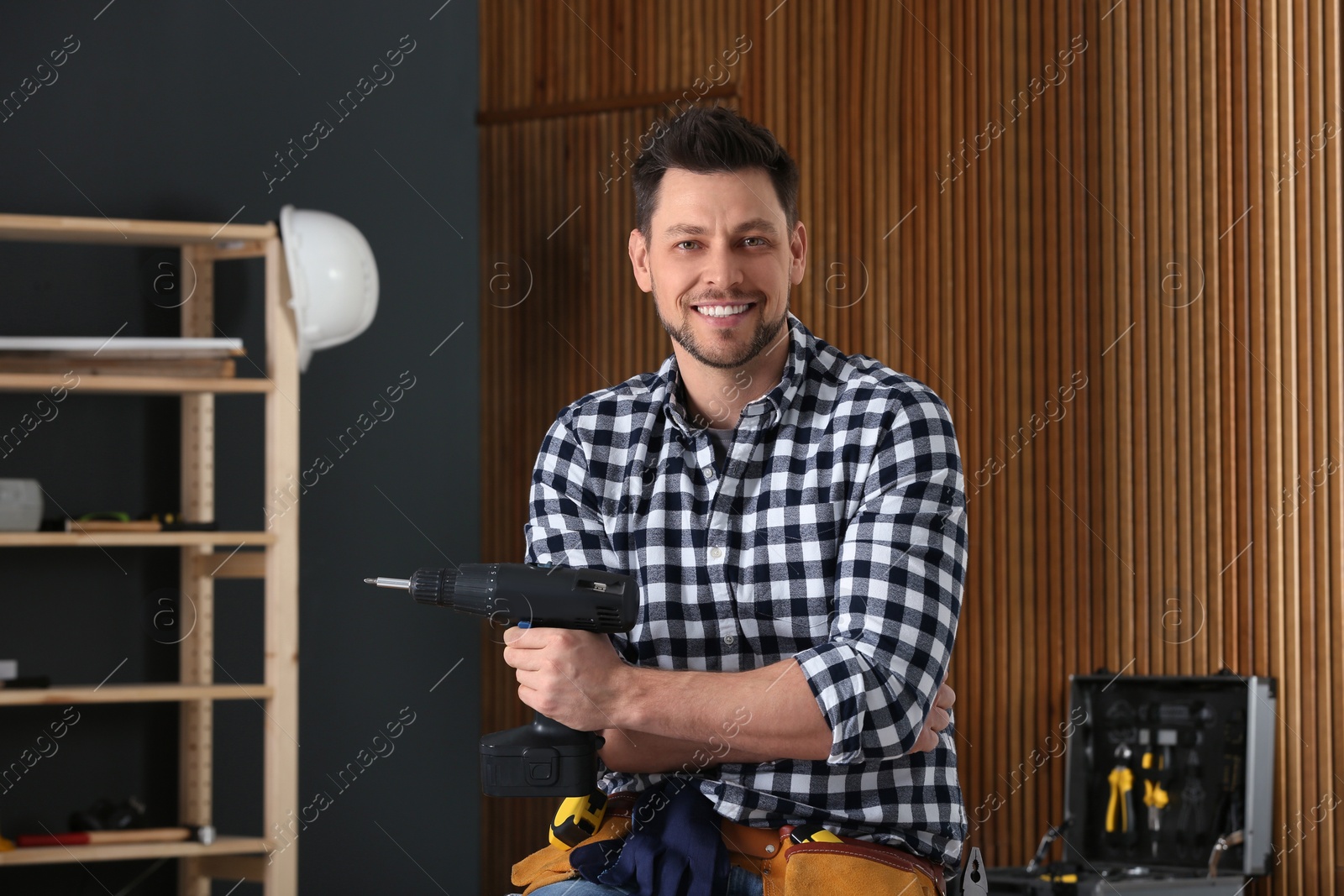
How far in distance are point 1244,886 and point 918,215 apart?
182 cm

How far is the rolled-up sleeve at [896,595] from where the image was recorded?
134 centimetres

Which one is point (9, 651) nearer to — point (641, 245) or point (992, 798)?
point (641, 245)

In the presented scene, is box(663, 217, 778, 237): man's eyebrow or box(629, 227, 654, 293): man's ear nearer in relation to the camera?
box(663, 217, 778, 237): man's eyebrow

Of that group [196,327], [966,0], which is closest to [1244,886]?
[966,0]

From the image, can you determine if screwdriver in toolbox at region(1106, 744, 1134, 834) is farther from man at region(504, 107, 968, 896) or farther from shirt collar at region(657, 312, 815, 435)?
shirt collar at region(657, 312, 815, 435)

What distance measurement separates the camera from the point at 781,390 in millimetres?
1564

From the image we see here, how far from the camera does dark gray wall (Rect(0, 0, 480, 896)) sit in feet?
9.94

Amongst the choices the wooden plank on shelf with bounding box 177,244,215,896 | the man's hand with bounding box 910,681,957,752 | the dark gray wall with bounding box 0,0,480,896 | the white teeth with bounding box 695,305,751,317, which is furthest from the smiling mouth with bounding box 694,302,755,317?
the dark gray wall with bounding box 0,0,480,896

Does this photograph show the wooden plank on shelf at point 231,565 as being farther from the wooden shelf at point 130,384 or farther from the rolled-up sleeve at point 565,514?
the rolled-up sleeve at point 565,514

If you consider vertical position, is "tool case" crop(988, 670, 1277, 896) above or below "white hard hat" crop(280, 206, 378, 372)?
below

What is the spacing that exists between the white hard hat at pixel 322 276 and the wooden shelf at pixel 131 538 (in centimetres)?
44

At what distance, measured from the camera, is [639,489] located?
1622mm

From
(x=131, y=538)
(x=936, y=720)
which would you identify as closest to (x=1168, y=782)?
(x=936, y=720)

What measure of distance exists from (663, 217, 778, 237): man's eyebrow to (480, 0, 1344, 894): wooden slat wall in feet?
5.61
